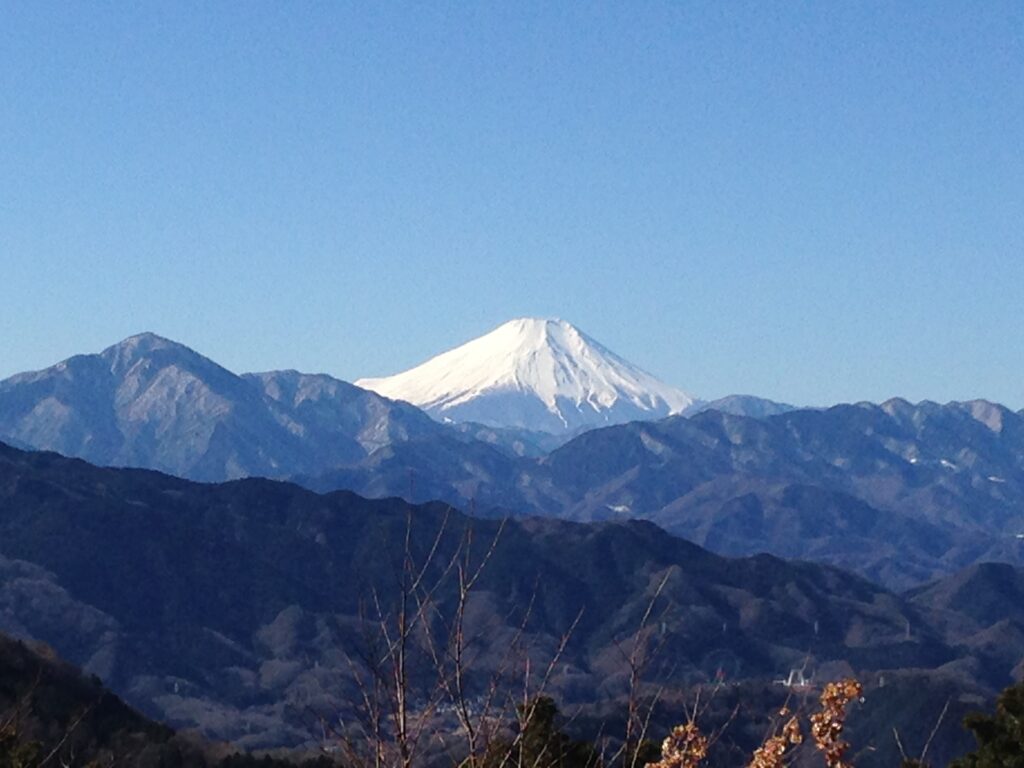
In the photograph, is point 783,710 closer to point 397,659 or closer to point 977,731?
point 397,659

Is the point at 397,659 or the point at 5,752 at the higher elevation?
the point at 397,659

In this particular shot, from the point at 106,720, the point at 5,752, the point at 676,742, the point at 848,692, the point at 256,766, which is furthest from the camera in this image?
the point at 106,720

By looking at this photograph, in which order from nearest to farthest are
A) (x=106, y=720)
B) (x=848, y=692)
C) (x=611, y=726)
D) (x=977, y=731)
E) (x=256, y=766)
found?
(x=848, y=692), (x=977, y=731), (x=256, y=766), (x=106, y=720), (x=611, y=726)

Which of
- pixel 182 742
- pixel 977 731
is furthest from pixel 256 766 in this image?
pixel 977 731

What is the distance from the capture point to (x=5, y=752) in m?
36.4

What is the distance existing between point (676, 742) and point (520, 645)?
5.54ft

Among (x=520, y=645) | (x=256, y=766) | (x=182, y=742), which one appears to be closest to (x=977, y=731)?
(x=520, y=645)

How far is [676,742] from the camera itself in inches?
420

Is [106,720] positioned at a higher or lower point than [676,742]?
lower

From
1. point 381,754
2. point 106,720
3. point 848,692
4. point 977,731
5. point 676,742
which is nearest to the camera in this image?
point 848,692

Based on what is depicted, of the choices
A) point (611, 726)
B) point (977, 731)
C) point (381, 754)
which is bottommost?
point (611, 726)

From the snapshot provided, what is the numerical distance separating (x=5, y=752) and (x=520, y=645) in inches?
1077

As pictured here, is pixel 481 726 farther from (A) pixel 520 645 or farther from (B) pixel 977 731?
(B) pixel 977 731

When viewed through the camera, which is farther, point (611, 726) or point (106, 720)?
point (611, 726)
